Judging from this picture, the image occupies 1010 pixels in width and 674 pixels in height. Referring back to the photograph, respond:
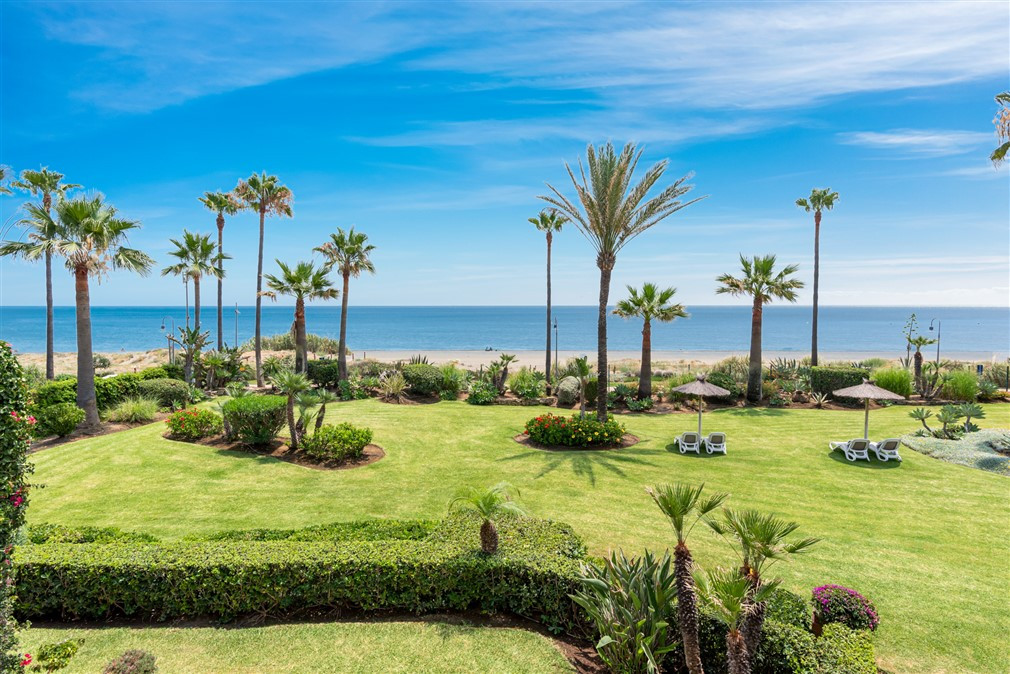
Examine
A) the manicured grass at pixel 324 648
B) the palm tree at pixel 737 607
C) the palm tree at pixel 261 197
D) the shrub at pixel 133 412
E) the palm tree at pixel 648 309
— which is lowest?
the manicured grass at pixel 324 648

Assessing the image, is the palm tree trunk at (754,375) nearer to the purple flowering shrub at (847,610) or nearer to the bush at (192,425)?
the purple flowering shrub at (847,610)

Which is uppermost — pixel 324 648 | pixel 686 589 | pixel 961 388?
pixel 961 388

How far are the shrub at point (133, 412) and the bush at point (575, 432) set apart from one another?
14.4 m

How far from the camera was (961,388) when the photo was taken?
2158 centimetres

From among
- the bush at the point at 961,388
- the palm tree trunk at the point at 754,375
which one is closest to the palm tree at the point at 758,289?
the palm tree trunk at the point at 754,375

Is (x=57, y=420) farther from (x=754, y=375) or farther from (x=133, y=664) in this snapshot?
(x=754, y=375)

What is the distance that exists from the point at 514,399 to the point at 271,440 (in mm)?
11197

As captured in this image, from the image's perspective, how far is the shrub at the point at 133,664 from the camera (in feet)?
18.4

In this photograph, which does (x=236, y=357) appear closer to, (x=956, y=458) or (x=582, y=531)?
(x=582, y=531)

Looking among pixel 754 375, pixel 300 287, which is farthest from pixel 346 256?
pixel 754 375

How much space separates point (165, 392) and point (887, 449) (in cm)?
2580

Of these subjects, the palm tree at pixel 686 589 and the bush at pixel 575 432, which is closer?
the palm tree at pixel 686 589

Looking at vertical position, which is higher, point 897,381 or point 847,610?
point 897,381

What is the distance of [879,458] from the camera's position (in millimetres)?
14125
